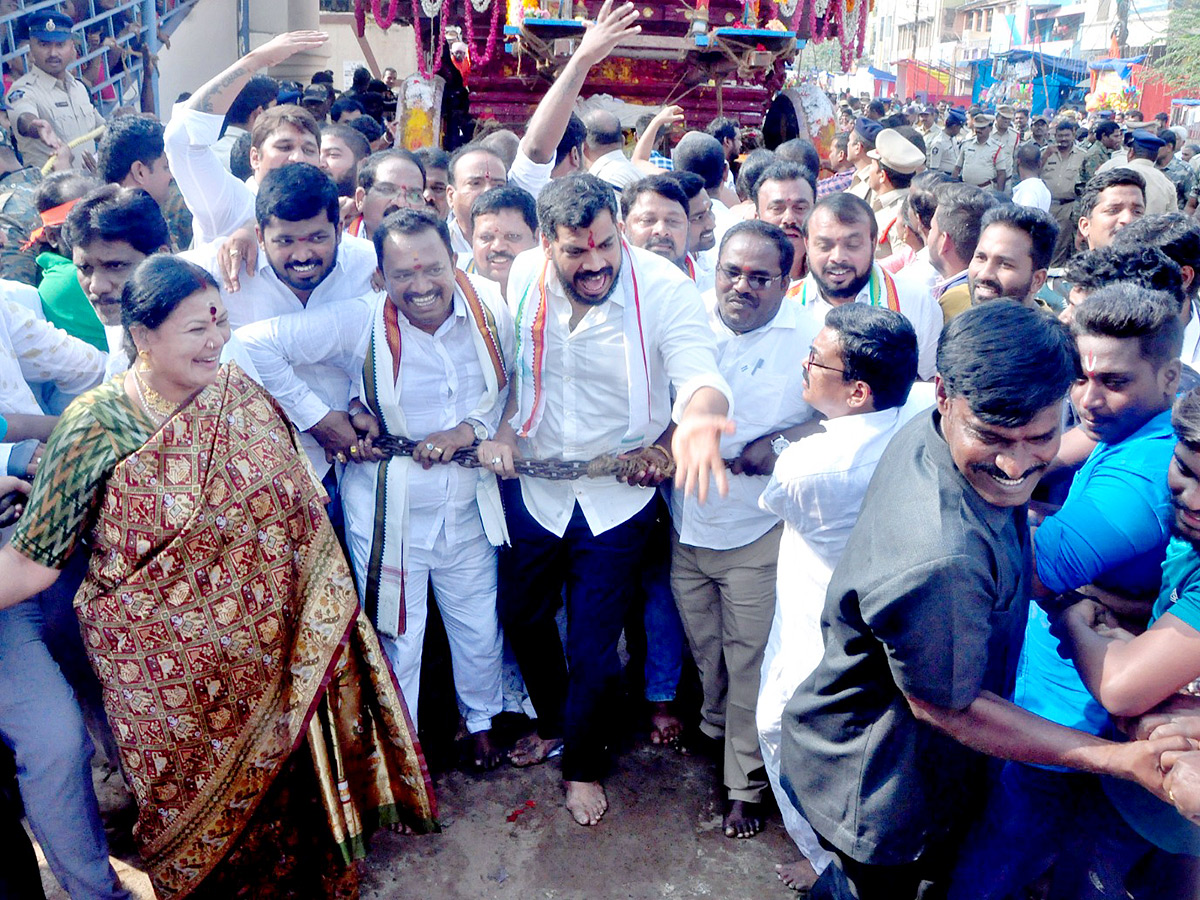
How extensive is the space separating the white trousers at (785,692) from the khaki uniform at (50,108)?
242 inches

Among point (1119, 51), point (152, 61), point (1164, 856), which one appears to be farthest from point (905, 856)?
point (1119, 51)

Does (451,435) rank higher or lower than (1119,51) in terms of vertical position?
lower

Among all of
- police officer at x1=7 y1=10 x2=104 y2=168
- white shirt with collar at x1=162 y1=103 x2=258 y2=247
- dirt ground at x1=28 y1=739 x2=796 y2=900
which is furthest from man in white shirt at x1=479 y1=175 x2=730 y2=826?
police officer at x1=7 y1=10 x2=104 y2=168

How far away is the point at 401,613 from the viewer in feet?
9.62

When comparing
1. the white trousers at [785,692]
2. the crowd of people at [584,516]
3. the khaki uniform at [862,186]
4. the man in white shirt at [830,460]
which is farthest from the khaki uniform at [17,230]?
the khaki uniform at [862,186]

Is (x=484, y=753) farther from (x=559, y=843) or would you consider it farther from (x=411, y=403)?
(x=411, y=403)

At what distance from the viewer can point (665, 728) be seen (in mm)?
3402

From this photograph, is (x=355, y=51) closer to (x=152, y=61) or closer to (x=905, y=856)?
(x=152, y=61)

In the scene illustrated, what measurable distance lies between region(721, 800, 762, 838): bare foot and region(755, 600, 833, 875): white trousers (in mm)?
372

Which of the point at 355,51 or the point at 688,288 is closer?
the point at 688,288

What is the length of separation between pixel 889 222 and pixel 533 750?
12.0ft

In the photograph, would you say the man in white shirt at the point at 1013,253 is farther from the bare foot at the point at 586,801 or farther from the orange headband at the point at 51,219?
the orange headband at the point at 51,219

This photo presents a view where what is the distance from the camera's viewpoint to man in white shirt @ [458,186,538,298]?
11.2 ft

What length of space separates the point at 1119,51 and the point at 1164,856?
141 ft
